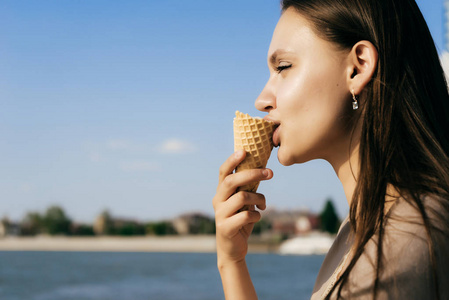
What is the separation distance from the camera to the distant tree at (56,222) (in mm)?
95312

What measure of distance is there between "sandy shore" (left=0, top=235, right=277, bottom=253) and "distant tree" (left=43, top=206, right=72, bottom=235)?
81.1 inches

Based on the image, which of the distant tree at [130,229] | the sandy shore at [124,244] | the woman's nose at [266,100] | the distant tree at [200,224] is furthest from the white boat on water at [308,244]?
the woman's nose at [266,100]

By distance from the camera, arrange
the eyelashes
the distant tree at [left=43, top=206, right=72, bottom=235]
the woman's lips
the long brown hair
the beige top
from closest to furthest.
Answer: the beige top
the long brown hair
the eyelashes
the woman's lips
the distant tree at [left=43, top=206, right=72, bottom=235]

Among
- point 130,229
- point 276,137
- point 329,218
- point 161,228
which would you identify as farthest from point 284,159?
point 130,229

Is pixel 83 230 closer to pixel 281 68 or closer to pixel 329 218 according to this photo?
pixel 329 218

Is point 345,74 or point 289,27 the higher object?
point 289,27

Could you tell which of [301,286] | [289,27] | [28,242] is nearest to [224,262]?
[289,27]

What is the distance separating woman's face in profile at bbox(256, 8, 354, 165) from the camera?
161 centimetres

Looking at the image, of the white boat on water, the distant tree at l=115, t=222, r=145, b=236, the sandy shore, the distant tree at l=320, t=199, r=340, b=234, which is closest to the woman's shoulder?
the white boat on water

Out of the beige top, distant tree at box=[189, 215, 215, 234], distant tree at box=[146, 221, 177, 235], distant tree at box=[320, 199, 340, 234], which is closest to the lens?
the beige top

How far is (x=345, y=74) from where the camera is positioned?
1.61 meters

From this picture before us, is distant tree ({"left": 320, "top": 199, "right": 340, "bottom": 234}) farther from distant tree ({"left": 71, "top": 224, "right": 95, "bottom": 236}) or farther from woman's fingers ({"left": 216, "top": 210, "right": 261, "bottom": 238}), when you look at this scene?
woman's fingers ({"left": 216, "top": 210, "right": 261, "bottom": 238})

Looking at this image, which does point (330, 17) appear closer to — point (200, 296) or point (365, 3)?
point (365, 3)

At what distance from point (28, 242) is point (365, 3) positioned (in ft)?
357
